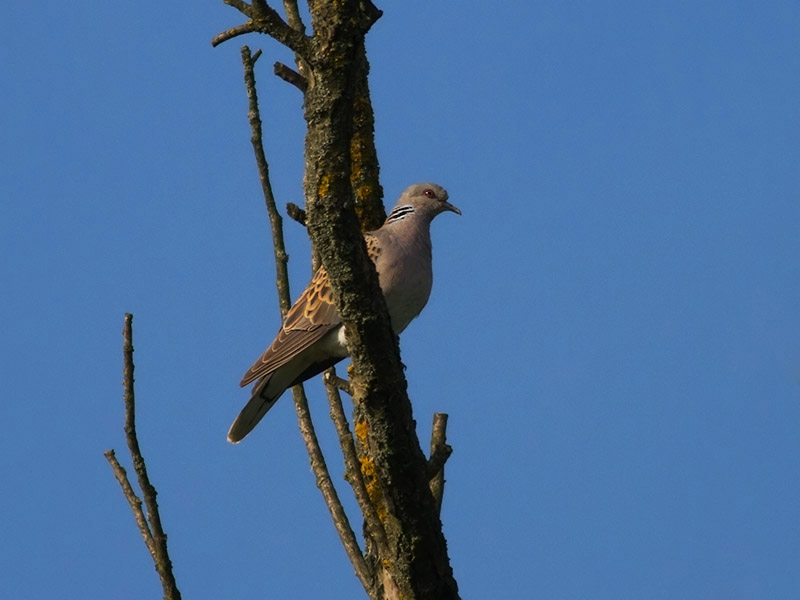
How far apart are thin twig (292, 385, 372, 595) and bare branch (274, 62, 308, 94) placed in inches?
58.4

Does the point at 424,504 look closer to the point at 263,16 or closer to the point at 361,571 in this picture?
the point at 361,571

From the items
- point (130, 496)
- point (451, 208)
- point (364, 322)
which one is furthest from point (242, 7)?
point (451, 208)

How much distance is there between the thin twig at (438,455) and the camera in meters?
3.47

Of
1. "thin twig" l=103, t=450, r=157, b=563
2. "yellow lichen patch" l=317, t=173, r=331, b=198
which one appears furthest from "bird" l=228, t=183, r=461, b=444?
"yellow lichen patch" l=317, t=173, r=331, b=198

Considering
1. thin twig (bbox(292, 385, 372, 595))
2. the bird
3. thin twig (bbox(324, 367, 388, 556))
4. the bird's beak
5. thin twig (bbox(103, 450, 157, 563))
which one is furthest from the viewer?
the bird's beak

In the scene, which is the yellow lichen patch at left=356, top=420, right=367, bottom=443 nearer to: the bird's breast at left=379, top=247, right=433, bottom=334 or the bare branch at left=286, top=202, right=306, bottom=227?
the bird's breast at left=379, top=247, right=433, bottom=334

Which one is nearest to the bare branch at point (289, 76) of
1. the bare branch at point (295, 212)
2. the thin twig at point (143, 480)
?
the bare branch at point (295, 212)

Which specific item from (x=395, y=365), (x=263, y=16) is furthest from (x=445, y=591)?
(x=263, y=16)

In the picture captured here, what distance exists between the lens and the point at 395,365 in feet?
10.5

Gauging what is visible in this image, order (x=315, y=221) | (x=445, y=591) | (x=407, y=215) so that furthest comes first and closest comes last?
1. (x=407, y=215)
2. (x=445, y=591)
3. (x=315, y=221)

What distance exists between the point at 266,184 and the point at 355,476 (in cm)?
109

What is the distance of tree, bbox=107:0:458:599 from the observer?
2748 mm

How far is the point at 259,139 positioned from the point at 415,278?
1023 millimetres

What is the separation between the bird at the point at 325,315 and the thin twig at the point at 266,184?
1.57 feet
